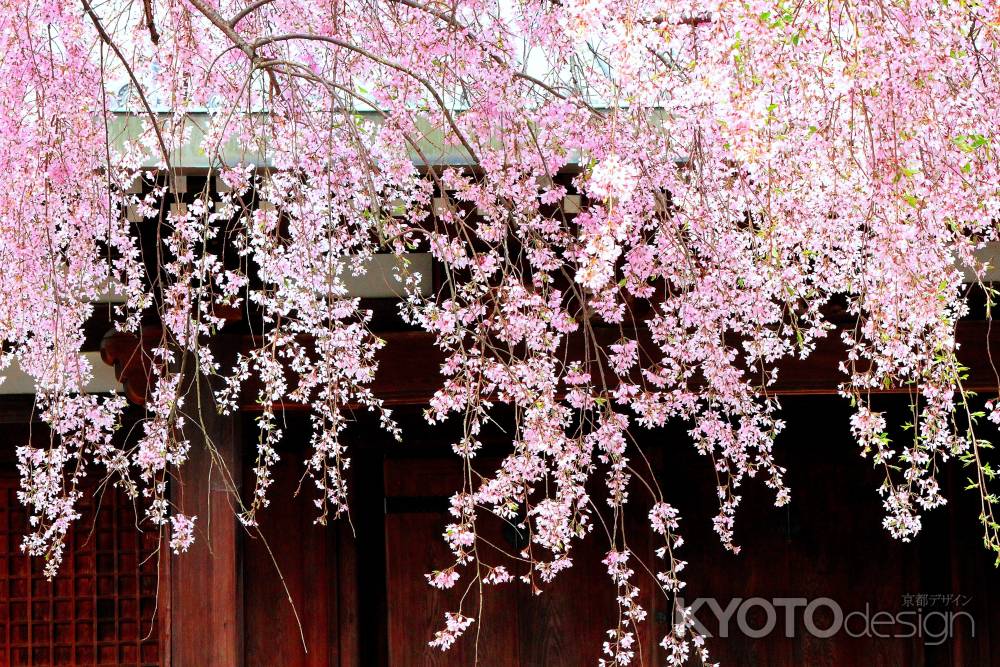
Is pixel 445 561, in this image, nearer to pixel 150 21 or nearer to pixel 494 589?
pixel 494 589

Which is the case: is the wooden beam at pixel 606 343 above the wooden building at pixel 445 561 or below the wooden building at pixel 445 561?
above

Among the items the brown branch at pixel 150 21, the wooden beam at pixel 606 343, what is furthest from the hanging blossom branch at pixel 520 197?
the wooden beam at pixel 606 343

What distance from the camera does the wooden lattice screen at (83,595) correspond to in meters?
5.20

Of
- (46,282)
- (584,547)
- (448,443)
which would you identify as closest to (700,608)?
(584,547)

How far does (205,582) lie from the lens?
4.00m

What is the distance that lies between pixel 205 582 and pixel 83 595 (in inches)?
60.9

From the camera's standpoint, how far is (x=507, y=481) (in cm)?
300

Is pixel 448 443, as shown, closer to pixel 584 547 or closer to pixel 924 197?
pixel 584 547

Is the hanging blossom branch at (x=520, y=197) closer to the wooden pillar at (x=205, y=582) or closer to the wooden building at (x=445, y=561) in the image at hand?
the wooden pillar at (x=205, y=582)

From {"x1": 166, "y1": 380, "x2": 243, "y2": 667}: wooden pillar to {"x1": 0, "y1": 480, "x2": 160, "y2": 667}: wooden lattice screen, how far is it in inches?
50.2

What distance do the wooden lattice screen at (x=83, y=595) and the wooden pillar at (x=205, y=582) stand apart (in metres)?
1.28

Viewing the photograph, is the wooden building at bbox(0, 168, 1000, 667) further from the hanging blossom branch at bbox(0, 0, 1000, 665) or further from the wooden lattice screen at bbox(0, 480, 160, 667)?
the hanging blossom branch at bbox(0, 0, 1000, 665)

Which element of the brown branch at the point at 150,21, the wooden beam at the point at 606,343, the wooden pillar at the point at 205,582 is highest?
the brown branch at the point at 150,21

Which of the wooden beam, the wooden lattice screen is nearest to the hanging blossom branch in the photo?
the wooden beam
